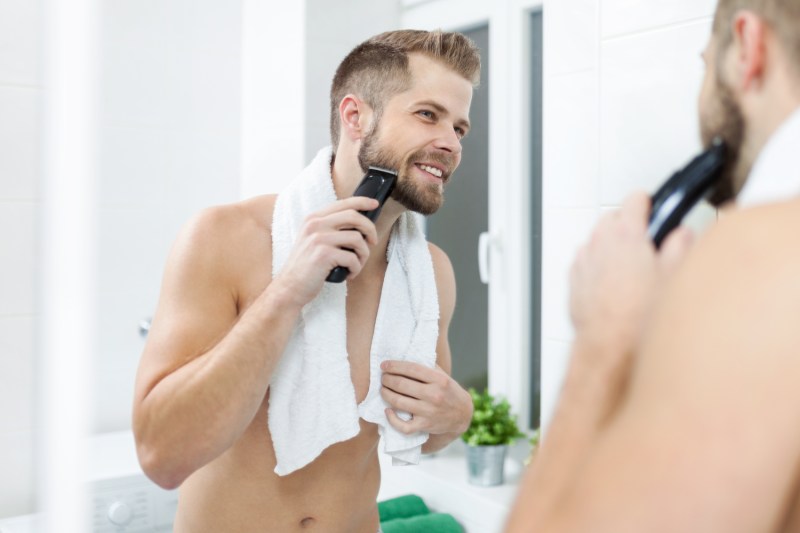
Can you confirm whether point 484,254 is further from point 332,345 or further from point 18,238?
point 18,238

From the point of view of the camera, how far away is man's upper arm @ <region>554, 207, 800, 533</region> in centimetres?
25

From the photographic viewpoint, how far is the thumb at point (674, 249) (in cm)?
34

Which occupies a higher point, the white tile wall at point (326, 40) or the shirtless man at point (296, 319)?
the white tile wall at point (326, 40)

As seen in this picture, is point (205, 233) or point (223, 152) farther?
point (223, 152)

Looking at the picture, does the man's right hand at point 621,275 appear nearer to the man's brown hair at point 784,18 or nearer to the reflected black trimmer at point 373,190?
the man's brown hair at point 784,18

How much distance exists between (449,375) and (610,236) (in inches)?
16.8

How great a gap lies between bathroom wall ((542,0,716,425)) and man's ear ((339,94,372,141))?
191mm

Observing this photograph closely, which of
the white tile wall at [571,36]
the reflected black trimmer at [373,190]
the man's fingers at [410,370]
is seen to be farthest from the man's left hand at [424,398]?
the white tile wall at [571,36]

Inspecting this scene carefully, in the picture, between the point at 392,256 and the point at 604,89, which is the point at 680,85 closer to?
the point at 604,89

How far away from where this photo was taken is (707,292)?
267 millimetres

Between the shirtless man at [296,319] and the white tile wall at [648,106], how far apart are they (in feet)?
0.46

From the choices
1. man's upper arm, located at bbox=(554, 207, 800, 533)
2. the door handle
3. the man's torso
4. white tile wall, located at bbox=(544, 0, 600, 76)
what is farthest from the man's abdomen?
man's upper arm, located at bbox=(554, 207, 800, 533)

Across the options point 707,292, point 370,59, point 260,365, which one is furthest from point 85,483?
point 370,59

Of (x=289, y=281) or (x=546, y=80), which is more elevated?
(x=546, y=80)
